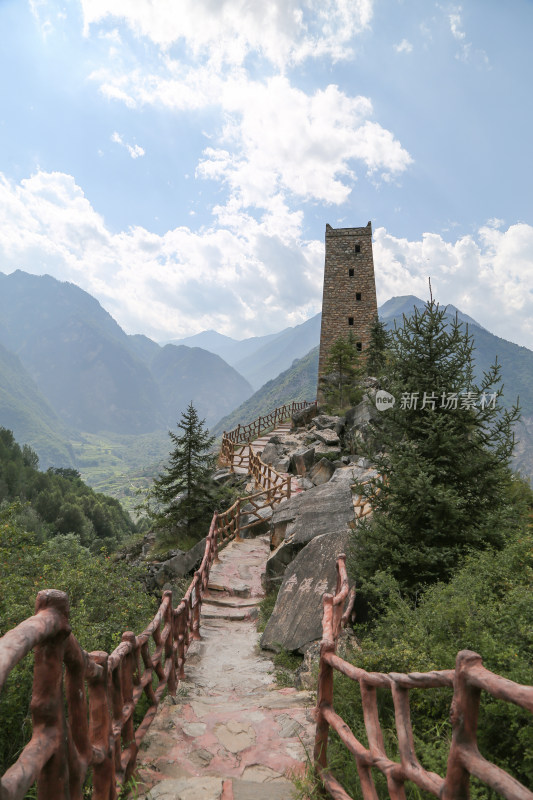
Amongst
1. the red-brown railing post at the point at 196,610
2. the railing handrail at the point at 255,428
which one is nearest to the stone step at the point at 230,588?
the red-brown railing post at the point at 196,610

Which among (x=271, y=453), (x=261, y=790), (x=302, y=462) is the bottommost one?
(x=261, y=790)

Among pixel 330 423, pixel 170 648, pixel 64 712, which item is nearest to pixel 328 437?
pixel 330 423

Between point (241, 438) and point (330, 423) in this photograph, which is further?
point (241, 438)

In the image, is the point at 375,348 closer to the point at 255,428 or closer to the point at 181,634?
the point at 255,428

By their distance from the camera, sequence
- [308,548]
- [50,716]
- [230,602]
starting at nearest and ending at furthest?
[50,716] → [308,548] → [230,602]

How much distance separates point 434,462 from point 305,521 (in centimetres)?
402

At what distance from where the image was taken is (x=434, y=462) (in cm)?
634

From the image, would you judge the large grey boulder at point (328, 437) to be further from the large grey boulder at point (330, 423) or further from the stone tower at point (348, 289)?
the stone tower at point (348, 289)

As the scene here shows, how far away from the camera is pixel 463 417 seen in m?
6.52

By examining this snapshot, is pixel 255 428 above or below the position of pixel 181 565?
above

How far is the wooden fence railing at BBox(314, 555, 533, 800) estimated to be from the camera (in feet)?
4.91

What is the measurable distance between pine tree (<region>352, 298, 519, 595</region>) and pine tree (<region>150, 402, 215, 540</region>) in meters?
10.5

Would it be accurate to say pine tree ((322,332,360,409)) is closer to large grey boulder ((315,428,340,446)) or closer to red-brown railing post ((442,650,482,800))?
large grey boulder ((315,428,340,446))

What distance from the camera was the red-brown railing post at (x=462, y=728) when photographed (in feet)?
5.45
